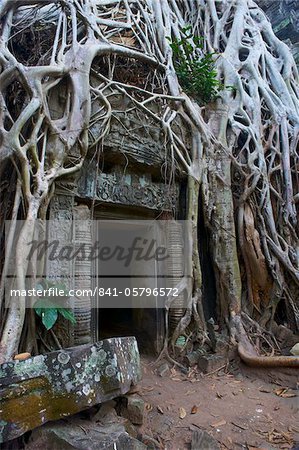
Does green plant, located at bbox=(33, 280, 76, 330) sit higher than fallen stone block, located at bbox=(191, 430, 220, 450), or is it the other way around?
green plant, located at bbox=(33, 280, 76, 330)

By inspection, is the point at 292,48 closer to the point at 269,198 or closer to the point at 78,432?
the point at 269,198

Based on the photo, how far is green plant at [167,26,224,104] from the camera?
374cm

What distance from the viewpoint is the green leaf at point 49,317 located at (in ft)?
7.05

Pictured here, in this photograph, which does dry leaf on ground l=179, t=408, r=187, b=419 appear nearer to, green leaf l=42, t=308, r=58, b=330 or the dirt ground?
the dirt ground

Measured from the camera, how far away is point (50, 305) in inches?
86.9

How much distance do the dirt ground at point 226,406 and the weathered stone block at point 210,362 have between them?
0.05 m

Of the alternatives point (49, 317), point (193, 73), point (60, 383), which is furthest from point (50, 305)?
point (193, 73)

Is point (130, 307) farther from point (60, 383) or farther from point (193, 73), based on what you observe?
point (193, 73)

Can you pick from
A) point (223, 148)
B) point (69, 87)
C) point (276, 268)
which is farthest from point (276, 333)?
point (69, 87)

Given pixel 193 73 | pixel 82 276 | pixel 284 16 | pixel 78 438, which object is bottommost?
pixel 78 438

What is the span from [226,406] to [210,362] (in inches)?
21.5

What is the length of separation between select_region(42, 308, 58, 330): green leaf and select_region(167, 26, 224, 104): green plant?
9.85 ft

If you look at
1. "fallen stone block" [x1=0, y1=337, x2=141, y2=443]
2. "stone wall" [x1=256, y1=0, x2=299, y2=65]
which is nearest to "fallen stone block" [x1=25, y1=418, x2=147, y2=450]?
"fallen stone block" [x1=0, y1=337, x2=141, y2=443]

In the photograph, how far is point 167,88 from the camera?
349cm
